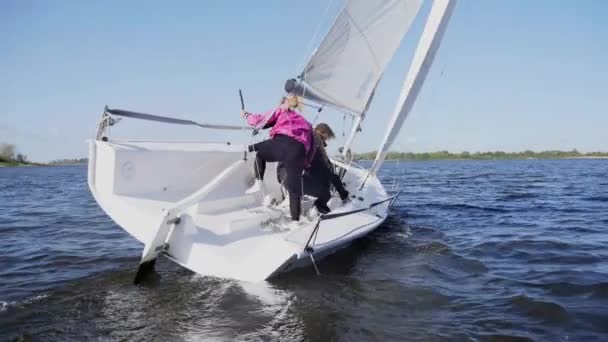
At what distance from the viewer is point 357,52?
301 inches

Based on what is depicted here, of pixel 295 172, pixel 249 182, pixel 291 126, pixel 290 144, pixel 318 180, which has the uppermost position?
pixel 291 126

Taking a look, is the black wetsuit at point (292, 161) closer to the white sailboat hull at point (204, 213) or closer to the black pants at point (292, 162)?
the black pants at point (292, 162)

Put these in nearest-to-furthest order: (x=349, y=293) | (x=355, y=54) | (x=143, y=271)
Answer: (x=349, y=293), (x=143, y=271), (x=355, y=54)

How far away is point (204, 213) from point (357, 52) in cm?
370

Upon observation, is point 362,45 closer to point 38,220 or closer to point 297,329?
point 297,329

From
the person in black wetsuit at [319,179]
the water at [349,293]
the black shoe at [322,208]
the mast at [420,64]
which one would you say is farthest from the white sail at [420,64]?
the black shoe at [322,208]

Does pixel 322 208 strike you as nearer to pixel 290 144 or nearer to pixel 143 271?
pixel 290 144

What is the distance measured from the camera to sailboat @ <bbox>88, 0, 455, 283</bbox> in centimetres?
494

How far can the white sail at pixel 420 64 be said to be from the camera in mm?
7746

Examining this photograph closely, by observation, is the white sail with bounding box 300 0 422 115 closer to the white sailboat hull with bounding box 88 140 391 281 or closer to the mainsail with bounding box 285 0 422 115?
the mainsail with bounding box 285 0 422 115

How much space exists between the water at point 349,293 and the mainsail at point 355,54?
2.49m

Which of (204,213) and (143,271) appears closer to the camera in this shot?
(143,271)

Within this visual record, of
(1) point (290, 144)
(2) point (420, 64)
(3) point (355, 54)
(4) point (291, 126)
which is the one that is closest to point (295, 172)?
(1) point (290, 144)

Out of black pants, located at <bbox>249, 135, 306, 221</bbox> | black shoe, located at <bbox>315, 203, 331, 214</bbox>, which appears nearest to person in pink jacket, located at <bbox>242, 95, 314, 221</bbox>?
black pants, located at <bbox>249, 135, 306, 221</bbox>
